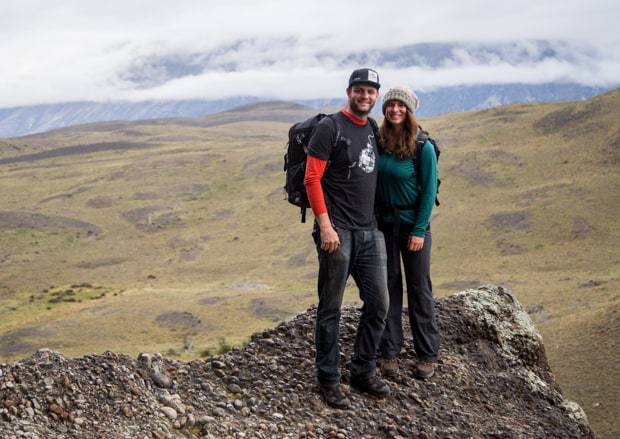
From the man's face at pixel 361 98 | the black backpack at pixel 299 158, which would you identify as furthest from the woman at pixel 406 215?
the black backpack at pixel 299 158

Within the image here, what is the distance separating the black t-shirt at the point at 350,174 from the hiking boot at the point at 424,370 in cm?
246

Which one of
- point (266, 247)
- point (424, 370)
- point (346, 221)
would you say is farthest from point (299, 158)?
point (266, 247)

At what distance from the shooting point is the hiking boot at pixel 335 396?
7.68 meters

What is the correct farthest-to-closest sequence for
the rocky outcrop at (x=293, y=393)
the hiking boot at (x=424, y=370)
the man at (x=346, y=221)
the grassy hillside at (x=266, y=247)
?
the grassy hillside at (x=266, y=247) → the hiking boot at (x=424, y=370) → the man at (x=346, y=221) → the rocky outcrop at (x=293, y=393)

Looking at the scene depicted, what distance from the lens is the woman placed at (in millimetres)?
7852

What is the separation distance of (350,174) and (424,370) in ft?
10.4

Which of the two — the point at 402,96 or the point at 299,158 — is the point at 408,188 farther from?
the point at 299,158

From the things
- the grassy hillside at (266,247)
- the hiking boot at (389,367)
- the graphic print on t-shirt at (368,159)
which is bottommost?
the grassy hillside at (266,247)

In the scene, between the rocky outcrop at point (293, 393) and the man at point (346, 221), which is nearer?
the rocky outcrop at point (293, 393)

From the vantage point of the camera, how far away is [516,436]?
8.23m

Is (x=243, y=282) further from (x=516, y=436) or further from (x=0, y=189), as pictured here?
(x=0, y=189)

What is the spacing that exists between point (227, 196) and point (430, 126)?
156 feet

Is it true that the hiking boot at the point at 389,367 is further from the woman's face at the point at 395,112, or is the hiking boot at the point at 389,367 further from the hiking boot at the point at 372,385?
the woman's face at the point at 395,112

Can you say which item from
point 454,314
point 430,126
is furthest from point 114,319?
point 430,126
